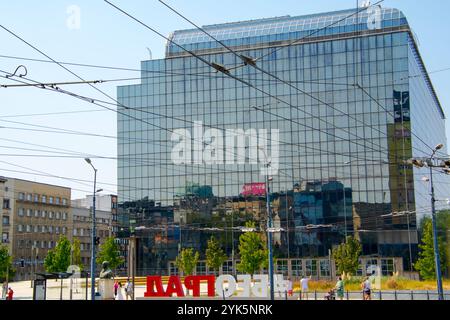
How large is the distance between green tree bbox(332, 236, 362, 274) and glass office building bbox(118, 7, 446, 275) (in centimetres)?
710

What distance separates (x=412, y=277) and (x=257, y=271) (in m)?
17.6

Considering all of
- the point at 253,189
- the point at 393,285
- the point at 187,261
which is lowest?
the point at 393,285

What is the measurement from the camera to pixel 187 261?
253 ft

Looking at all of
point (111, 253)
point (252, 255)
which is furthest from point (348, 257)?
point (111, 253)

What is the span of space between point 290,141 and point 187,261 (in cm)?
1936

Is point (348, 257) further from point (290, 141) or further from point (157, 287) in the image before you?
point (157, 287)

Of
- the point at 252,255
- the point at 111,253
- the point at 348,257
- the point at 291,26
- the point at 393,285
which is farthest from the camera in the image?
the point at 291,26

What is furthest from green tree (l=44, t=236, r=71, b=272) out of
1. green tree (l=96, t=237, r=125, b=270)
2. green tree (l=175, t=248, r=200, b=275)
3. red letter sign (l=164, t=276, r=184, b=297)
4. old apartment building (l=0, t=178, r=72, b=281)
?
red letter sign (l=164, t=276, r=184, b=297)

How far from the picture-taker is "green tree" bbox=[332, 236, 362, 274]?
67.0 m

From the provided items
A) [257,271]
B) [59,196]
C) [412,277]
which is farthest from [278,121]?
[59,196]

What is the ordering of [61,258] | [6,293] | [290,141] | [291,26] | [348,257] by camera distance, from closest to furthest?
[6,293]
[348,257]
[61,258]
[290,141]
[291,26]

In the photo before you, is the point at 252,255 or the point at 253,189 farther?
the point at 253,189

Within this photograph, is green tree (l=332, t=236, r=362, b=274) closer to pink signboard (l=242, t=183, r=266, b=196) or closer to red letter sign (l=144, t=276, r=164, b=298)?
pink signboard (l=242, t=183, r=266, b=196)

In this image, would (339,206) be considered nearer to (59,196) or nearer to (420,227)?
(420,227)
